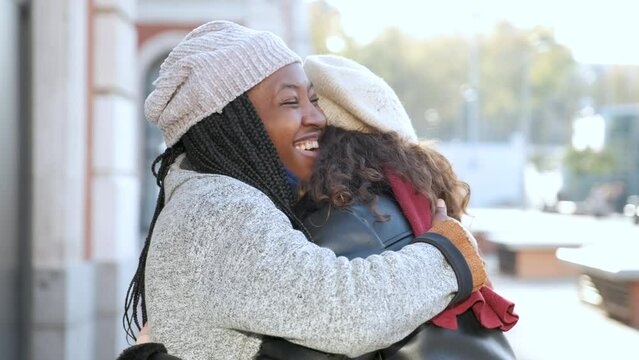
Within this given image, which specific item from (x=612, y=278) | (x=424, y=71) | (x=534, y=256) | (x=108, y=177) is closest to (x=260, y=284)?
(x=612, y=278)

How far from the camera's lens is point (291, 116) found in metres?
2.23

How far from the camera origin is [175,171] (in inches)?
89.9

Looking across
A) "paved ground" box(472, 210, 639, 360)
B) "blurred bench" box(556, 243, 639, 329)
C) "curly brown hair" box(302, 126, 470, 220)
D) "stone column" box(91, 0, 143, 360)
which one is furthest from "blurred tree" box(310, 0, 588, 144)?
"curly brown hair" box(302, 126, 470, 220)

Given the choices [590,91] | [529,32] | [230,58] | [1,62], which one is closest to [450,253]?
[230,58]

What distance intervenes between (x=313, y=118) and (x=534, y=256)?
32.2 feet

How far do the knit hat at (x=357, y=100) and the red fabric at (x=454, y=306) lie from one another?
201 millimetres

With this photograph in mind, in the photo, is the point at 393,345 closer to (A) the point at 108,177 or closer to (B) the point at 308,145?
(B) the point at 308,145

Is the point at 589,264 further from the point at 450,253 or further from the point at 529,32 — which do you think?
the point at 529,32

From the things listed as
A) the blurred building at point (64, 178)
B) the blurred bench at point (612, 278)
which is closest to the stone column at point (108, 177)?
the blurred building at point (64, 178)

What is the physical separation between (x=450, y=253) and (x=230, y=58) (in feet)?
2.32

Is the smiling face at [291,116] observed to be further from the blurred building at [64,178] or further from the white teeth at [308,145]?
the blurred building at [64,178]

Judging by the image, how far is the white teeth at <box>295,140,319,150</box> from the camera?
2.27m

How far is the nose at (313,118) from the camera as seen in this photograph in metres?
2.26

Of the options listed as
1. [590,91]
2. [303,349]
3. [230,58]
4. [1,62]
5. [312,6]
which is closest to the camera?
[303,349]
